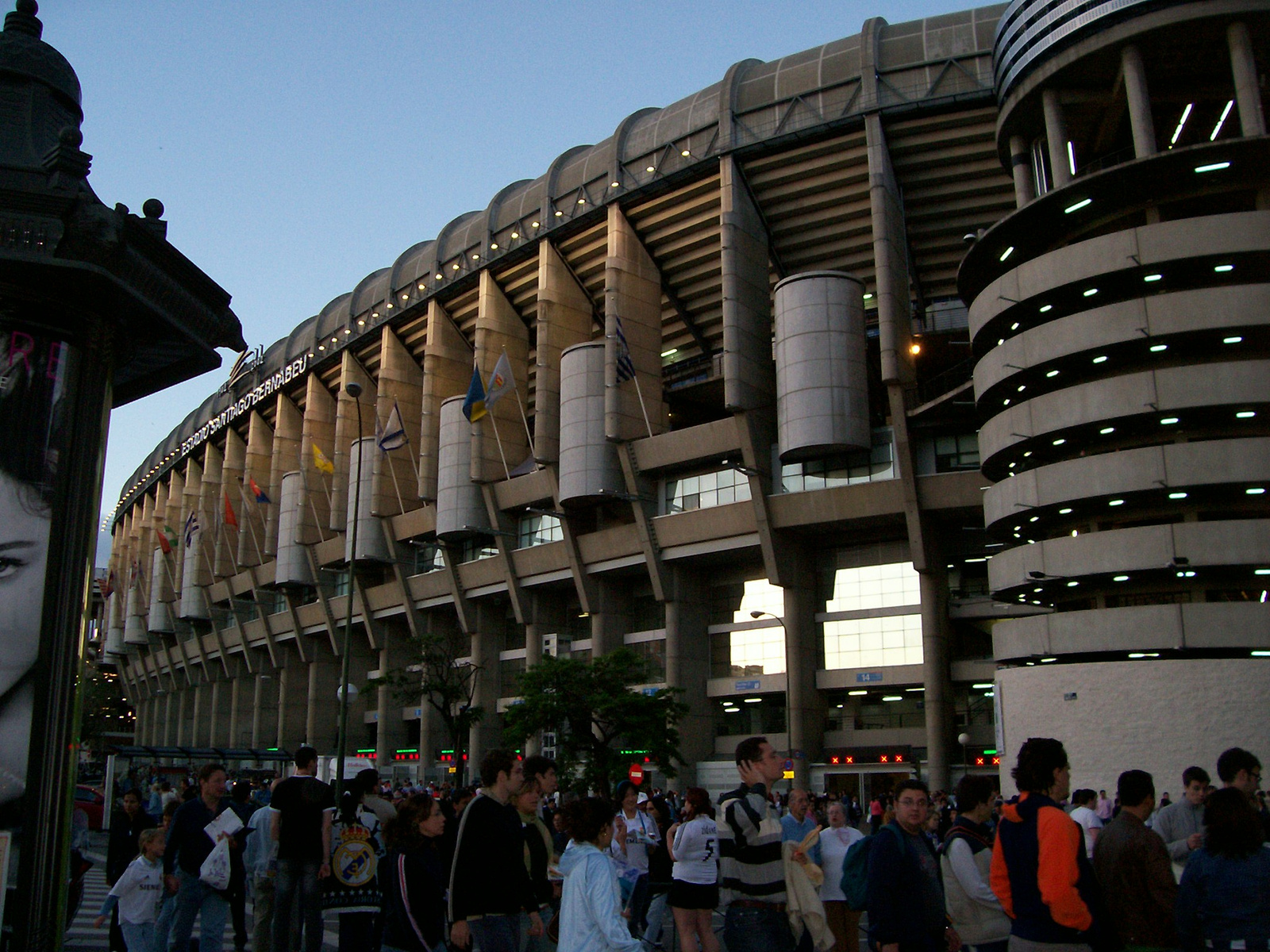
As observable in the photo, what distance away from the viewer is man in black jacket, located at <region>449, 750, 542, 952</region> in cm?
745

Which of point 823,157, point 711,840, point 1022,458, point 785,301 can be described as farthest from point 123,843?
point 823,157

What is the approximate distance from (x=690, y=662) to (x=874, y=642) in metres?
8.51

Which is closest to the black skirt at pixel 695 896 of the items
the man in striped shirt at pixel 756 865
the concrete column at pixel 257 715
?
the man in striped shirt at pixel 756 865

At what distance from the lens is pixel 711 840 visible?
8875 millimetres

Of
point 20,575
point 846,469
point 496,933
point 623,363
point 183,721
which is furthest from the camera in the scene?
point 183,721

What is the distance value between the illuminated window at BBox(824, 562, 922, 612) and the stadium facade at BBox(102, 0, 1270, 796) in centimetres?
14

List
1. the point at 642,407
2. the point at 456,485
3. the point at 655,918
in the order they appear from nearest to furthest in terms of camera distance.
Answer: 1. the point at 655,918
2. the point at 642,407
3. the point at 456,485

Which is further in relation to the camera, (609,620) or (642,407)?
(609,620)

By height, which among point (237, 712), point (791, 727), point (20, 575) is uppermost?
point (20, 575)

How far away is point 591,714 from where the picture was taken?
41.8 m

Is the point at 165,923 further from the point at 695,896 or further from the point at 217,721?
the point at 217,721

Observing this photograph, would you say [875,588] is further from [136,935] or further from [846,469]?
[136,935]

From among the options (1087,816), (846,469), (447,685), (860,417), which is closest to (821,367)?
(860,417)

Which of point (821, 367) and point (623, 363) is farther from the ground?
point (623, 363)
